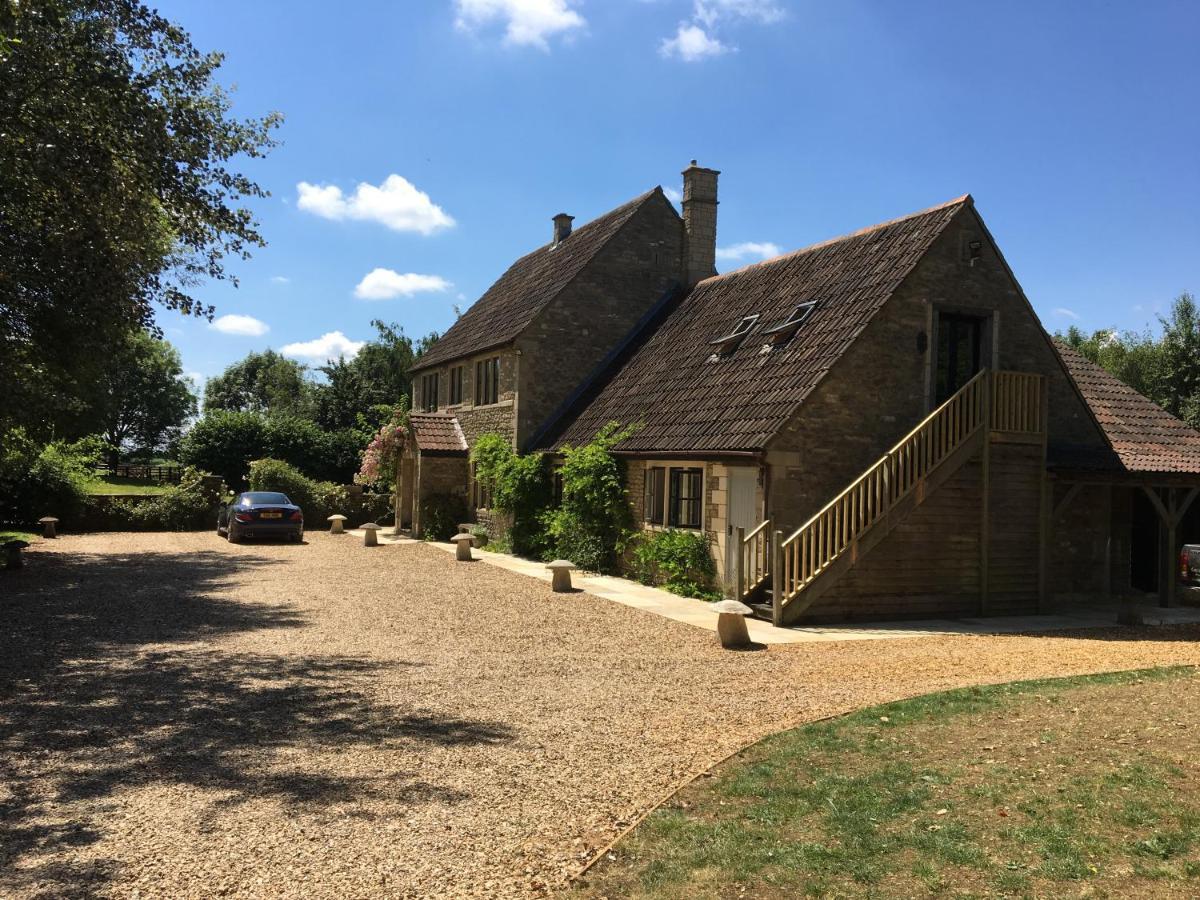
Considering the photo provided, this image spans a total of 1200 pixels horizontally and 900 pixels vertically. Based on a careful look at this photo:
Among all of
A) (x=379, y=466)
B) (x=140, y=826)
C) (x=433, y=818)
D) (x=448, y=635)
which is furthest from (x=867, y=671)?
(x=379, y=466)

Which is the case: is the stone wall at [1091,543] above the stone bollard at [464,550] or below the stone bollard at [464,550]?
above

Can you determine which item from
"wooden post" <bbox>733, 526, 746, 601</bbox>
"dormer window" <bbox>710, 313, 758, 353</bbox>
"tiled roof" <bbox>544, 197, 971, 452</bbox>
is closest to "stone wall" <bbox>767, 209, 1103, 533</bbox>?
"tiled roof" <bbox>544, 197, 971, 452</bbox>

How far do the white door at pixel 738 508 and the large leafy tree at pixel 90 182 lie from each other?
9833mm

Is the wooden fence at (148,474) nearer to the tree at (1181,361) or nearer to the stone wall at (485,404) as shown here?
the stone wall at (485,404)

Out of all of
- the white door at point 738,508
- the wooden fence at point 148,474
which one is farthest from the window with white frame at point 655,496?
the wooden fence at point 148,474

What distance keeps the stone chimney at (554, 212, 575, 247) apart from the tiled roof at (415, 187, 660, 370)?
0.49 m

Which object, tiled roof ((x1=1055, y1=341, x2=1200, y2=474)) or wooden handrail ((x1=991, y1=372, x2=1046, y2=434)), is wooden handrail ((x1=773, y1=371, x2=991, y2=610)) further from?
tiled roof ((x1=1055, y1=341, x2=1200, y2=474))

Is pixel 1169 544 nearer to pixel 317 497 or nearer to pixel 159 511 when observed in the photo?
pixel 317 497

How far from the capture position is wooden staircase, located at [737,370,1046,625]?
45.4 feet

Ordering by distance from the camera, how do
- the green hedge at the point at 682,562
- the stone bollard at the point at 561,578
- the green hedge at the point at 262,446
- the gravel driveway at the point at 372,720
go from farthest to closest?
the green hedge at the point at 262,446 < the stone bollard at the point at 561,578 < the green hedge at the point at 682,562 < the gravel driveway at the point at 372,720

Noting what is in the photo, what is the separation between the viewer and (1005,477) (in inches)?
628

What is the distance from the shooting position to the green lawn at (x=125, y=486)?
3947 centimetres

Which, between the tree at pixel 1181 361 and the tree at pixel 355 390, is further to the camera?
the tree at pixel 355 390

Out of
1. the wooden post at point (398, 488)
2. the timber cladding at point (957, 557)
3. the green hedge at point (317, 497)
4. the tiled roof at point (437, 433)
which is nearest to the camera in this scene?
the timber cladding at point (957, 557)
